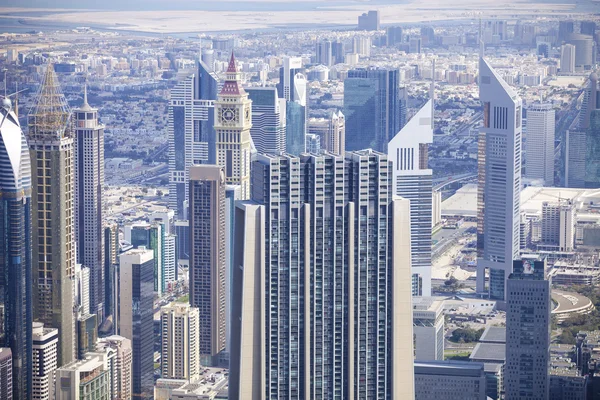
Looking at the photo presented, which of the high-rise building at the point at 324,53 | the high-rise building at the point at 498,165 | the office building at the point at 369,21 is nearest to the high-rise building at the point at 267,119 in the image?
the high-rise building at the point at 324,53

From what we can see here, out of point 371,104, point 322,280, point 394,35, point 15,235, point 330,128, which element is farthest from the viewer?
point 371,104

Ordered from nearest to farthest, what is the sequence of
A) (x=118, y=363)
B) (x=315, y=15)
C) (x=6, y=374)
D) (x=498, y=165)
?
(x=6, y=374)
(x=118, y=363)
(x=315, y=15)
(x=498, y=165)

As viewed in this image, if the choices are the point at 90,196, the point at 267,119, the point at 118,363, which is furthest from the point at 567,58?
the point at 118,363

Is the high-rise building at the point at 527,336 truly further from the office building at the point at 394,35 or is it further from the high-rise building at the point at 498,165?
the office building at the point at 394,35

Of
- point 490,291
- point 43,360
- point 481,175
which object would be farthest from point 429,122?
point 43,360

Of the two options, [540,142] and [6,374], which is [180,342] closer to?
[6,374]
